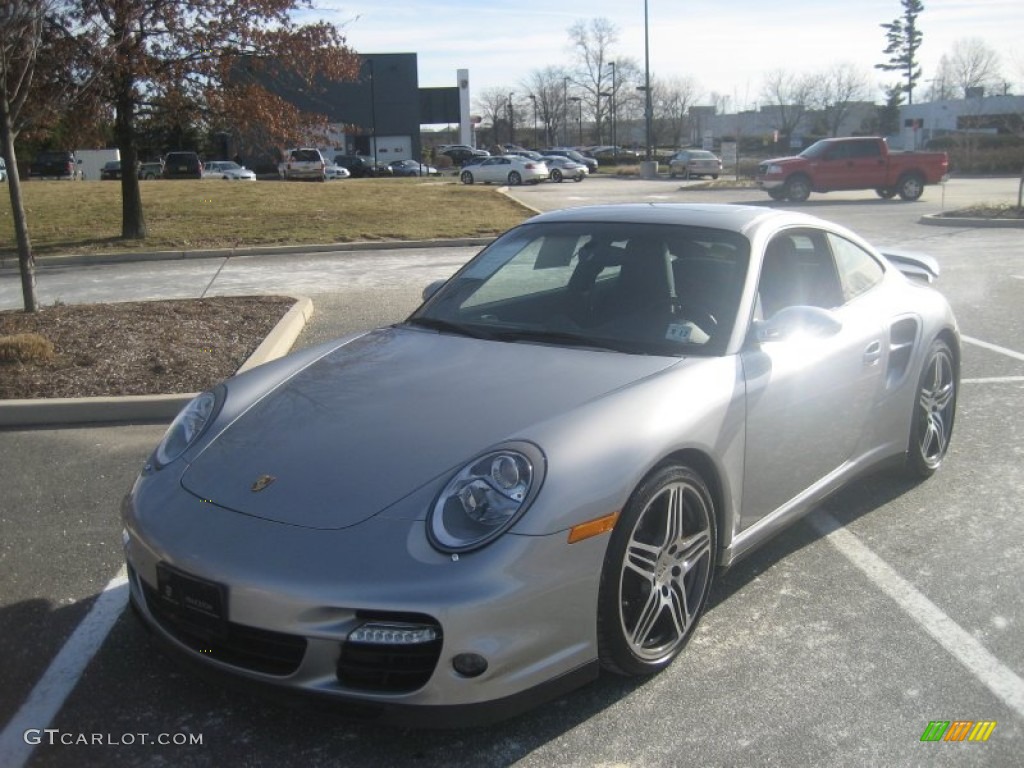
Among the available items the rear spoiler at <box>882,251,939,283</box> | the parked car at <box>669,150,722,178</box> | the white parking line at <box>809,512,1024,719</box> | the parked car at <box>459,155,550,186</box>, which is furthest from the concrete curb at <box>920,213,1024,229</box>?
the parked car at <box>669,150,722,178</box>

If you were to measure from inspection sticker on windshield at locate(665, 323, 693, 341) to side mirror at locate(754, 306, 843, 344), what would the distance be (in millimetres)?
263

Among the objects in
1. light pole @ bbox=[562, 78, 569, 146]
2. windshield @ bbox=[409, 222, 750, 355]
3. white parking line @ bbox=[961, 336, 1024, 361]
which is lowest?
white parking line @ bbox=[961, 336, 1024, 361]

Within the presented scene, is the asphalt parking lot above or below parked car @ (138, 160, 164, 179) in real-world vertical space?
below

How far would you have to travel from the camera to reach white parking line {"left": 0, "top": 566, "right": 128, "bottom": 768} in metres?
2.87

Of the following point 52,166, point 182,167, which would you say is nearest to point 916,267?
point 182,167

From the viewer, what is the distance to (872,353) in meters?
4.32

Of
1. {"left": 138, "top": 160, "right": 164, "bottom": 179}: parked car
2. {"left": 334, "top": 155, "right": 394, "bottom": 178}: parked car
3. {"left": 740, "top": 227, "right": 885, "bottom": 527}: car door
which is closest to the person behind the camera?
{"left": 740, "top": 227, "right": 885, "bottom": 527}: car door

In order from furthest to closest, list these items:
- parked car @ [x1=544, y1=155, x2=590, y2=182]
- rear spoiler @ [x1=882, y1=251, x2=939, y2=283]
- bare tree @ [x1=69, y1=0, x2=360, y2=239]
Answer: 1. parked car @ [x1=544, y1=155, x2=590, y2=182]
2. bare tree @ [x1=69, y1=0, x2=360, y2=239]
3. rear spoiler @ [x1=882, y1=251, x2=939, y2=283]

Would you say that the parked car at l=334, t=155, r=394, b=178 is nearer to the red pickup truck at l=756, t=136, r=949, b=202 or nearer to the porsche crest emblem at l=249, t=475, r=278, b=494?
the red pickup truck at l=756, t=136, r=949, b=202

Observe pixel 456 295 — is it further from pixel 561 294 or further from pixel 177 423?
pixel 177 423

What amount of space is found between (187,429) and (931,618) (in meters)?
2.82
